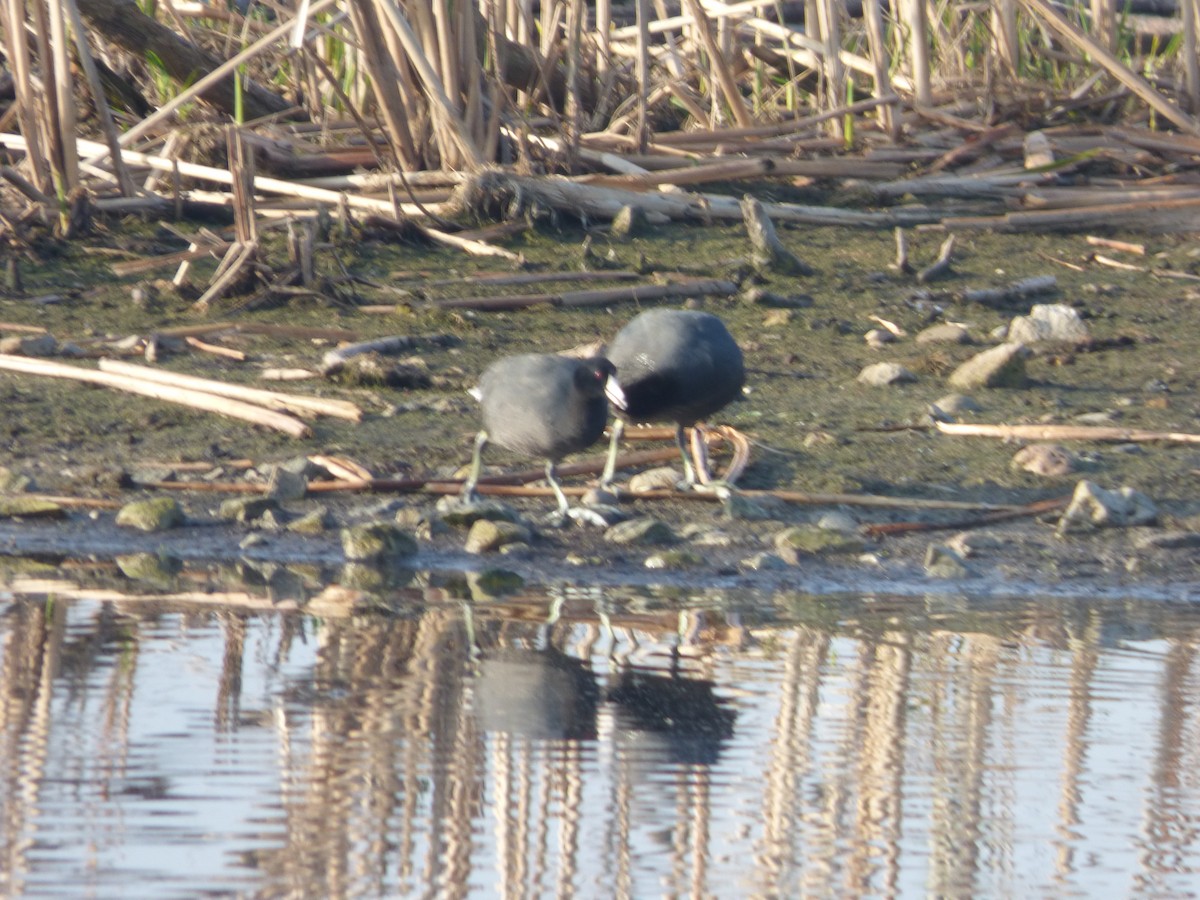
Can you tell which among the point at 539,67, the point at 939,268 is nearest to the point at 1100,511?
the point at 939,268

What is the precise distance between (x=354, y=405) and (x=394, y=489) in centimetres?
55

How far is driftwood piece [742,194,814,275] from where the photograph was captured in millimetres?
7430

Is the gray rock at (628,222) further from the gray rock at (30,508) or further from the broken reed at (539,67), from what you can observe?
the gray rock at (30,508)

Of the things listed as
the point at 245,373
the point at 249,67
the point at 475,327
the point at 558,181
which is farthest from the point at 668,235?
the point at 249,67

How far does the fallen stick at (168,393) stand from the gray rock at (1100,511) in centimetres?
215

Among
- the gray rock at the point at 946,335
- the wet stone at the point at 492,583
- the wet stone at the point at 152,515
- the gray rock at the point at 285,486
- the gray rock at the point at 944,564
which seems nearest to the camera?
the wet stone at the point at 492,583

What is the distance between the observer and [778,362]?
21.7 ft

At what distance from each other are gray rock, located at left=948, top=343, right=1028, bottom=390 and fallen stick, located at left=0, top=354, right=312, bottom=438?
214 cm

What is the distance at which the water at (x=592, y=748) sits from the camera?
261 centimetres

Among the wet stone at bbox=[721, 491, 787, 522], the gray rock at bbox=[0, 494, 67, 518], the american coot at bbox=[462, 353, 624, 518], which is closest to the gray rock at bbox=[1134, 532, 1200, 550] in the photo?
the wet stone at bbox=[721, 491, 787, 522]

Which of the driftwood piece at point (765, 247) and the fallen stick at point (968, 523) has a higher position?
the driftwood piece at point (765, 247)

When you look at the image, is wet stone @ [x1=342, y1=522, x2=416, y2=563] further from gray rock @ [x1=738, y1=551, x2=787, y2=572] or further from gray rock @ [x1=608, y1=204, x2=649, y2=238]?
gray rock @ [x1=608, y1=204, x2=649, y2=238]

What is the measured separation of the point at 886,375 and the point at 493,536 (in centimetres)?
192

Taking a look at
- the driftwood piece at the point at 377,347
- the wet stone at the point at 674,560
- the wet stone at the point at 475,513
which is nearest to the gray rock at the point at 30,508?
the wet stone at the point at 475,513
